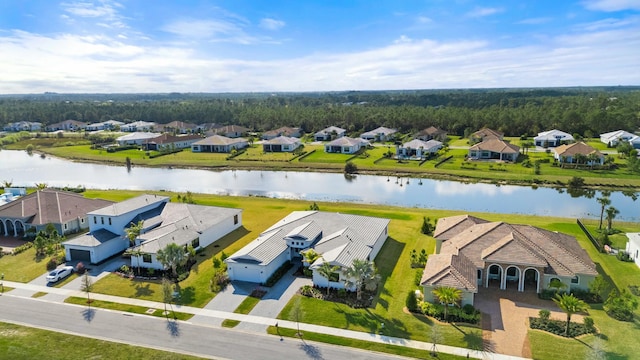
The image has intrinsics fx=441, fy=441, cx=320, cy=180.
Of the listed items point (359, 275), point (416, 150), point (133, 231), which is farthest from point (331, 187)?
point (359, 275)

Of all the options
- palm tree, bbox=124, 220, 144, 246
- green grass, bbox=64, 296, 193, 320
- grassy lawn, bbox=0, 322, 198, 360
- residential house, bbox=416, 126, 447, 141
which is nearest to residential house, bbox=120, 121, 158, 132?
residential house, bbox=416, 126, 447, 141

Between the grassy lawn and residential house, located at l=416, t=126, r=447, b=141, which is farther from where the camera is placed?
residential house, located at l=416, t=126, r=447, b=141

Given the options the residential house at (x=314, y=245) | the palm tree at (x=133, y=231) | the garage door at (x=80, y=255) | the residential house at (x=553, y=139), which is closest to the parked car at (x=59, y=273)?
the garage door at (x=80, y=255)

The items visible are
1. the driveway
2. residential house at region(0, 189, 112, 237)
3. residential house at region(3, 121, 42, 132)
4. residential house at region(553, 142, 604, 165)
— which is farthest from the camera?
residential house at region(3, 121, 42, 132)

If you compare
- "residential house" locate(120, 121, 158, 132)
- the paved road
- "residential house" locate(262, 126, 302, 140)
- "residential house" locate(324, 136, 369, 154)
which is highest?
"residential house" locate(120, 121, 158, 132)

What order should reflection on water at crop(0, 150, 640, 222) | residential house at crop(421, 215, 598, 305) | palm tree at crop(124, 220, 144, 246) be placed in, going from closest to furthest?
residential house at crop(421, 215, 598, 305), palm tree at crop(124, 220, 144, 246), reflection on water at crop(0, 150, 640, 222)

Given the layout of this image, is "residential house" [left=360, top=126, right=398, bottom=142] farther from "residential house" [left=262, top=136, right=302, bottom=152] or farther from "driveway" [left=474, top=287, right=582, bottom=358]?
"driveway" [left=474, top=287, right=582, bottom=358]

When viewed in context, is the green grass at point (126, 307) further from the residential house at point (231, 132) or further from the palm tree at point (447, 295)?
the residential house at point (231, 132)

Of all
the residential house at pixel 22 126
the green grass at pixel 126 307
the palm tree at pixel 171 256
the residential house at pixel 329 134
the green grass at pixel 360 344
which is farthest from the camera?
the residential house at pixel 22 126
